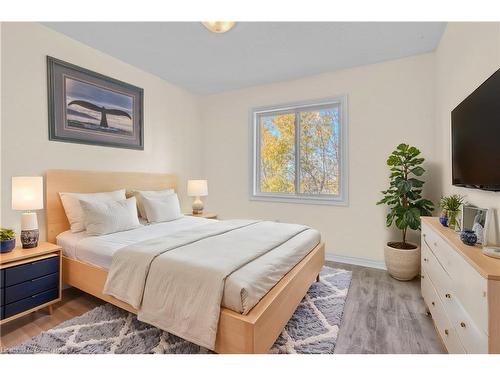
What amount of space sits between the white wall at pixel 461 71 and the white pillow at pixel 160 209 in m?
2.99

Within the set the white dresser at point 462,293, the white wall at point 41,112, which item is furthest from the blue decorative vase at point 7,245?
the white dresser at point 462,293

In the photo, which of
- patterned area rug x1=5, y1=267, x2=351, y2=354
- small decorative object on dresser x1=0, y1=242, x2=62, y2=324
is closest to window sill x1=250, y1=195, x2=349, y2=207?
patterned area rug x1=5, y1=267, x2=351, y2=354

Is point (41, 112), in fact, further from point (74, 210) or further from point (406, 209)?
point (406, 209)

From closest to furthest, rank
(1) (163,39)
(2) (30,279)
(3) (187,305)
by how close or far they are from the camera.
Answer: (3) (187,305) → (2) (30,279) → (1) (163,39)

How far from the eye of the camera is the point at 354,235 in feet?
11.0

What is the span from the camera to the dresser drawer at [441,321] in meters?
1.39

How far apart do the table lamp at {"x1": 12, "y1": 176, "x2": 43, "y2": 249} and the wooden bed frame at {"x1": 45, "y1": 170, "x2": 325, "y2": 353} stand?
346 millimetres

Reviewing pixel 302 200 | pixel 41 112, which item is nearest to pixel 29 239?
pixel 41 112

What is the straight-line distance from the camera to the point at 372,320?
2016mm

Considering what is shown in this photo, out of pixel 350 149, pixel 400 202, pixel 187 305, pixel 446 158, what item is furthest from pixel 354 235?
pixel 187 305
